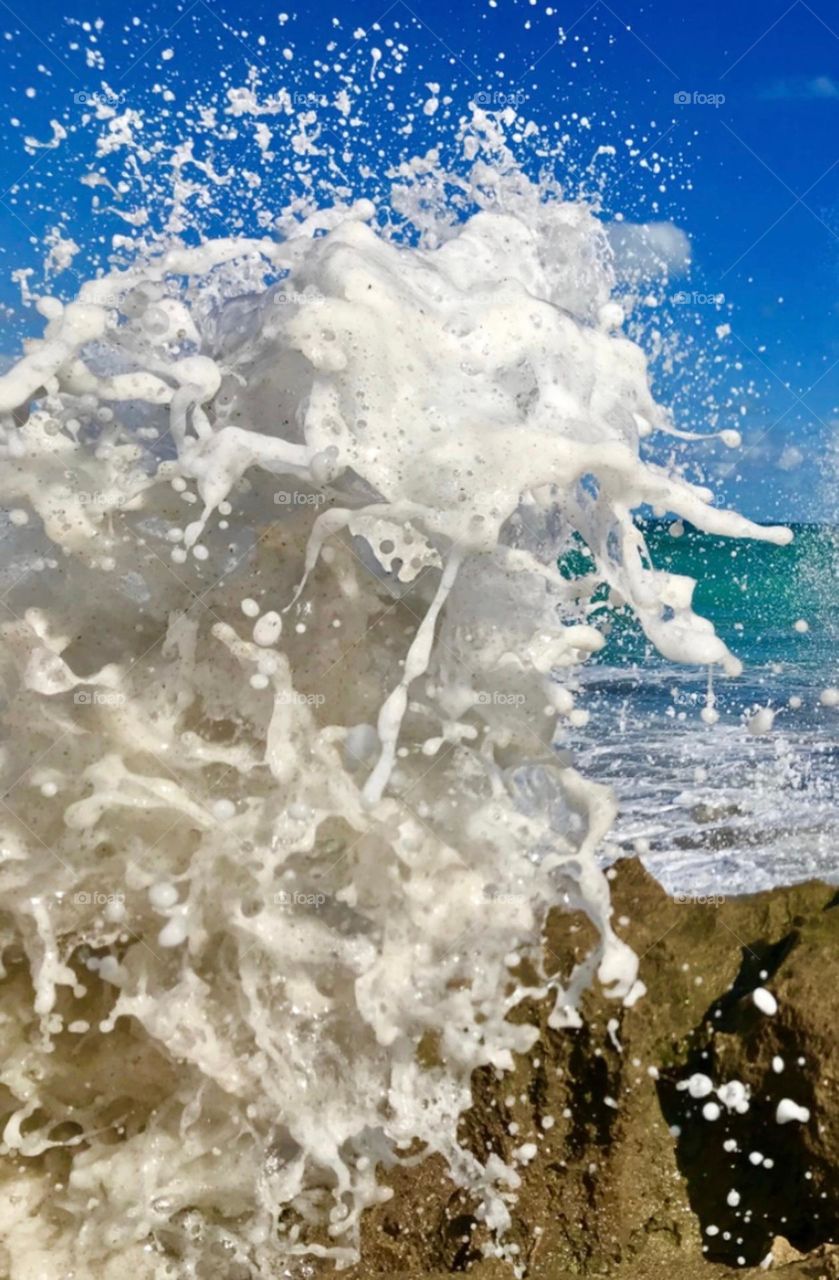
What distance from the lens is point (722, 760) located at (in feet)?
25.9

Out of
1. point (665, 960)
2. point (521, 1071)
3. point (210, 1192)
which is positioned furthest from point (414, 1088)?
point (665, 960)

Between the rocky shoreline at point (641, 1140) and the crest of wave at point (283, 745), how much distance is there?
81mm

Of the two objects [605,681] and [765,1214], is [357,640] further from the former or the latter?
[605,681]

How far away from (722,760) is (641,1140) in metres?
5.27
